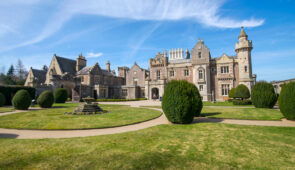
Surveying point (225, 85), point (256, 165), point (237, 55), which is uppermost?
point (237, 55)

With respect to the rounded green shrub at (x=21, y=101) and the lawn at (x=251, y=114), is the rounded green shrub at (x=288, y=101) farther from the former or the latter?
the rounded green shrub at (x=21, y=101)

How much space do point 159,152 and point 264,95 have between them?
1677cm

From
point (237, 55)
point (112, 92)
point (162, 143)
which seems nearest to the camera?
point (162, 143)

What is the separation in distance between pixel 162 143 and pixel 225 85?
3210cm

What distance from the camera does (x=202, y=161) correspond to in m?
4.46

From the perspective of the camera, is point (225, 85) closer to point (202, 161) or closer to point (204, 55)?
point (204, 55)

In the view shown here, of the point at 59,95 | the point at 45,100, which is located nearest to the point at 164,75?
the point at 59,95

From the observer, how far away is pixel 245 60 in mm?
30547

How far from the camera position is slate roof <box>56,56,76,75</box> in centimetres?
4324

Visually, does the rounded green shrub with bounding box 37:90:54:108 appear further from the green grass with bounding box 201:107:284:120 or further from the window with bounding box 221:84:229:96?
the window with bounding box 221:84:229:96

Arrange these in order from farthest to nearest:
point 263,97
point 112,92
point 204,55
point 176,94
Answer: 1. point 112,92
2. point 204,55
3. point 263,97
4. point 176,94

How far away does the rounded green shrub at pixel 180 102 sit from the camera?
946 cm

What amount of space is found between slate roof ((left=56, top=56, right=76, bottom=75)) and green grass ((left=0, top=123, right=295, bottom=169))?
4238cm

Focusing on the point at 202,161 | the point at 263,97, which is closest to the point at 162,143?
the point at 202,161
